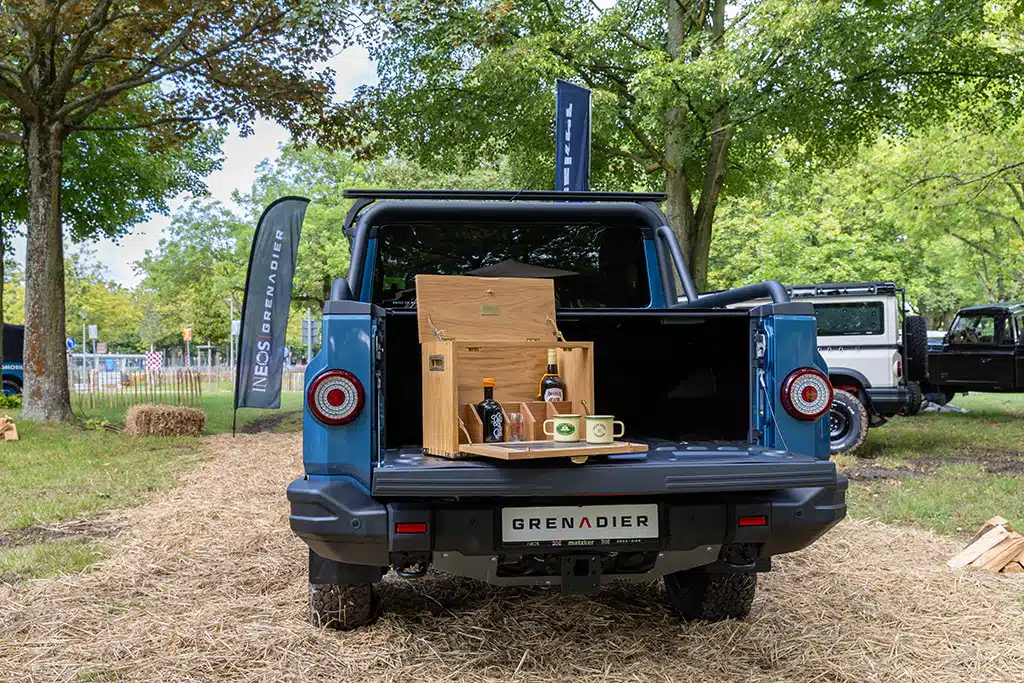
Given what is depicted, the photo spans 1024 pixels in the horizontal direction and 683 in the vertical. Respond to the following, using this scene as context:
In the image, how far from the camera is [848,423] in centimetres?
1116

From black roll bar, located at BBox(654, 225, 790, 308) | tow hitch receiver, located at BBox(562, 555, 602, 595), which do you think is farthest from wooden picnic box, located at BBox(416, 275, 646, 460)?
black roll bar, located at BBox(654, 225, 790, 308)

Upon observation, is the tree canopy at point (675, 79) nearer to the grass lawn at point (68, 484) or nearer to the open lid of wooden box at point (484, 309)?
the grass lawn at point (68, 484)

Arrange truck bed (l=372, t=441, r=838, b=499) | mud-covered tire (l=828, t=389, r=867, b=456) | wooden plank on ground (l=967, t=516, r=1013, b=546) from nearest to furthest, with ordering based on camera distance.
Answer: truck bed (l=372, t=441, r=838, b=499), wooden plank on ground (l=967, t=516, r=1013, b=546), mud-covered tire (l=828, t=389, r=867, b=456)

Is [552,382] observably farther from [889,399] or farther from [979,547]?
[889,399]

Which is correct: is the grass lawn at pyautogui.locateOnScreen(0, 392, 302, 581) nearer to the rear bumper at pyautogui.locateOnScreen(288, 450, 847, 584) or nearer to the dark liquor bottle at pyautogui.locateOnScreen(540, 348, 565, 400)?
the rear bumper at pyautogui.locateOnScreen(288, 450, 847, 584)

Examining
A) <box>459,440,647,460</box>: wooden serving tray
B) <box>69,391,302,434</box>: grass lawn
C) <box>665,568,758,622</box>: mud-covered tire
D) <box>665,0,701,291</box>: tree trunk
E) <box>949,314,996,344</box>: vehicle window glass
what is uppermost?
<box>665,0,701,291</box>: tree trunk

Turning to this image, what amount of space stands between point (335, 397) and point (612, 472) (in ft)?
3.42

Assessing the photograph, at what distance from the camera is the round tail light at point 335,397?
322cm

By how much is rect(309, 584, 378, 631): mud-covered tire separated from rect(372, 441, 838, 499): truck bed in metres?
0.89

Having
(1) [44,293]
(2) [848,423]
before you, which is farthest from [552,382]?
(1) [44,293]

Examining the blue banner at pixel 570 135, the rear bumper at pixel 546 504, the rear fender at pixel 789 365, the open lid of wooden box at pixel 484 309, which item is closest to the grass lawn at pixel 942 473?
the rear fender at pixel 789 365

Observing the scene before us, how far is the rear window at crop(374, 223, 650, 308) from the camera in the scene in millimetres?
4895

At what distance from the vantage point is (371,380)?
328 centimetres

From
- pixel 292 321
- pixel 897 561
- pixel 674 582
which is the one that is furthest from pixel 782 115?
pixel 292 321
